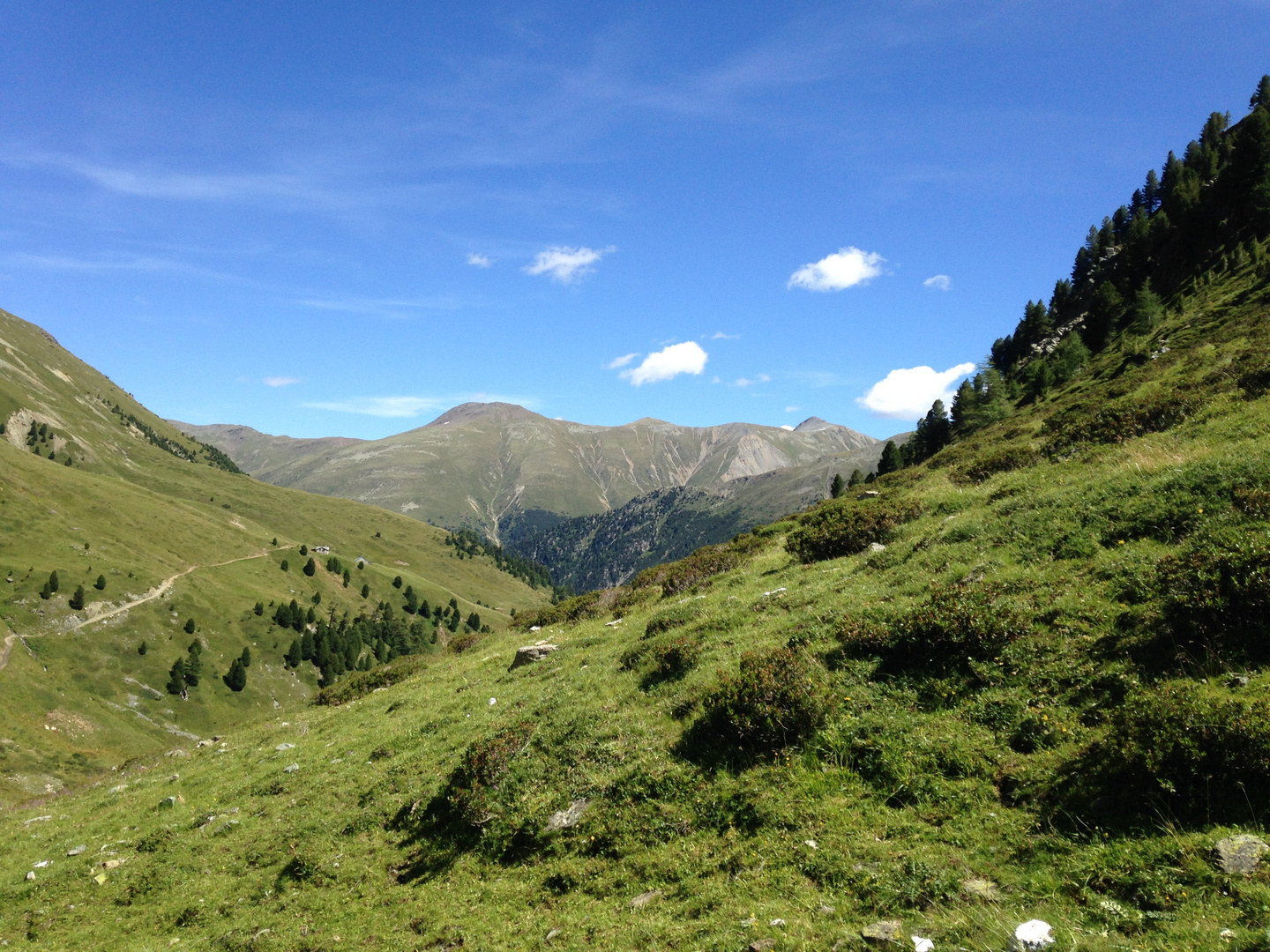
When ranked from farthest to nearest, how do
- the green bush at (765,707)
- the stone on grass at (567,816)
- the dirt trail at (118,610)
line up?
the dirt trail at (118,610) < the stone on grass at (567,816) < the green bush at (765,707)

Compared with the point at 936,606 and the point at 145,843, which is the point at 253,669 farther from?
the point at 936,606

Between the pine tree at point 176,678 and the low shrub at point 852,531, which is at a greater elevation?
the low shrub at point 852,531

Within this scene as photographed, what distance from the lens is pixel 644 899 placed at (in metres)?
9.29

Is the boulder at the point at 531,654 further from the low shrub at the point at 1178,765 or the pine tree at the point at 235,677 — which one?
the pine tree at the point at 235,677

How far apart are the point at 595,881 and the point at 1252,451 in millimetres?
17835

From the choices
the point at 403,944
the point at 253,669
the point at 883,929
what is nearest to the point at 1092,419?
the point at 883,929

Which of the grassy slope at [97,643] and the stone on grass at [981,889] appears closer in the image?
the stone on grass at [981,889]

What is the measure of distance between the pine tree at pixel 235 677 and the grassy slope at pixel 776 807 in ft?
563

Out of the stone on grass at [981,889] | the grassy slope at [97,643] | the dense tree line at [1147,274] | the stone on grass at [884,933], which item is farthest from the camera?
the grassy slope at [97,643]

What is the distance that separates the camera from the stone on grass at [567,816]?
11.6m

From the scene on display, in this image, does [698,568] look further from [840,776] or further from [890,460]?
[890,460]

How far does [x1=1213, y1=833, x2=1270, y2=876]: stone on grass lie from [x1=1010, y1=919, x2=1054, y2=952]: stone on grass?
1.99 meters

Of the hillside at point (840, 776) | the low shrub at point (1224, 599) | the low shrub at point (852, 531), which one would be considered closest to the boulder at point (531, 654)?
the hillside at point (840, 776)

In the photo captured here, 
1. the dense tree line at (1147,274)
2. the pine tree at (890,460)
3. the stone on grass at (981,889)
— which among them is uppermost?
the dense tree line at (1147,274)
